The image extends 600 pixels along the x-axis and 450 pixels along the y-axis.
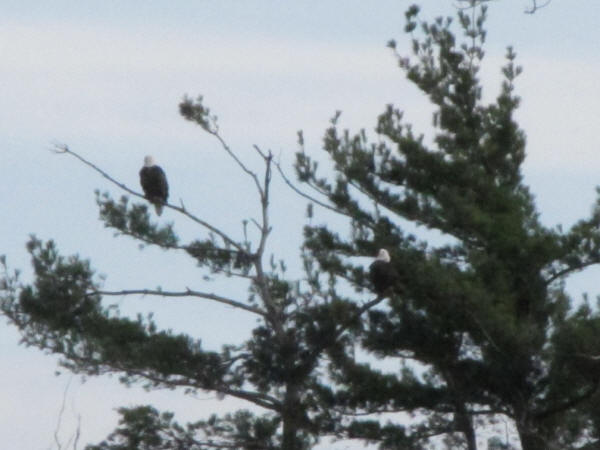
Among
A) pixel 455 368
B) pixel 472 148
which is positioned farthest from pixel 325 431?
pixel 472 148

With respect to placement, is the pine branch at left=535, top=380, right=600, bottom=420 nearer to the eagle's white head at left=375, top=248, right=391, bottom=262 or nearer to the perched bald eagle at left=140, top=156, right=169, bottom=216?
the eagle's white head at left=375, top=248, right=391, bottom=262

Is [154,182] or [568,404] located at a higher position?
[154,182]

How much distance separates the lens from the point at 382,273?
18.2 m

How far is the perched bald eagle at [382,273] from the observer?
18.0m

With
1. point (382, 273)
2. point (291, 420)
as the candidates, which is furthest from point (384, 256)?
point (291, 420)

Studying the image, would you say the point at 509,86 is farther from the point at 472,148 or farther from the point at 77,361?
the point at 77,361

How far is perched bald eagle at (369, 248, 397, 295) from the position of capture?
59.0 feet

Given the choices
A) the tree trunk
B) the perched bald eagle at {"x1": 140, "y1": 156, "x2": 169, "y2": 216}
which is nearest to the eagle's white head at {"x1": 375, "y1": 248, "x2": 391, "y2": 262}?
the tree trunk

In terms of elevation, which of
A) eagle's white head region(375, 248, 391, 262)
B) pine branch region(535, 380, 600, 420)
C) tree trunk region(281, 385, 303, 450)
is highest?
Answer: eagle's white head region(375, 248, 391, 262)

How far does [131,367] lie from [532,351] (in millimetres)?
3780

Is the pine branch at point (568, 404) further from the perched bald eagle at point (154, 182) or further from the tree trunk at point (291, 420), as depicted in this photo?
the perched bald eagle at point (154, 182)

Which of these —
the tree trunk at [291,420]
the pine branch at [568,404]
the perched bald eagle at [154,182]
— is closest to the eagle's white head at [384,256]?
Answer: the tree trunk at [291,420]

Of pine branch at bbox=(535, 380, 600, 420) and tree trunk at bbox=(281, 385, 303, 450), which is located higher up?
pine branch at bbox=(535, 380, 600, 420)

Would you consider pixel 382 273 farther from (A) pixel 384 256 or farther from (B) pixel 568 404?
(B) pixel 568 404
